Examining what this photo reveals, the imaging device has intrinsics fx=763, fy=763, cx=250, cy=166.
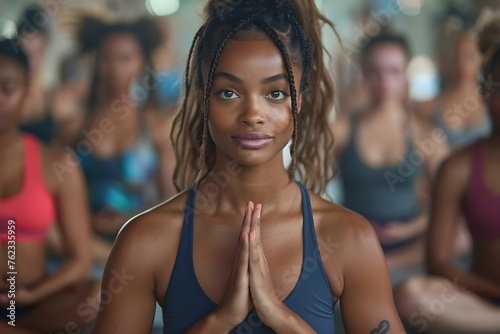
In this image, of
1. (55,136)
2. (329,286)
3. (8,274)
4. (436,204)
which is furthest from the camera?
(55,136)

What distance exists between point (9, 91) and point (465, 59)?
1.37 m

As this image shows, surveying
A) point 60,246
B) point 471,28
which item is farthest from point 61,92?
point 471,28

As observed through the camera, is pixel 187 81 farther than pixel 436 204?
No

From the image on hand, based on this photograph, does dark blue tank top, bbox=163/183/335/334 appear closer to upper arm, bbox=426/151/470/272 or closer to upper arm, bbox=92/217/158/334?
upper arm, bbox=92/217/158/334

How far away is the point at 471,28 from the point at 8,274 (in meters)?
1.55

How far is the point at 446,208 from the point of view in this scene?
2119 millimetres

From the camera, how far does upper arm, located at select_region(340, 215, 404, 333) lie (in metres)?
0.93

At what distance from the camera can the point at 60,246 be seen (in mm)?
2072

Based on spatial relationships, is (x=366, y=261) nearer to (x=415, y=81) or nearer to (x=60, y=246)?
(x=60, y=246)

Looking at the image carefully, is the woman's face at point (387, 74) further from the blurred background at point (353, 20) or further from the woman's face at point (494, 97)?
the woman's face at point (494, 97)

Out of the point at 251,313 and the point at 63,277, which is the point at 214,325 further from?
the point at 63,277

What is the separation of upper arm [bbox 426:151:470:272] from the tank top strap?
108cm

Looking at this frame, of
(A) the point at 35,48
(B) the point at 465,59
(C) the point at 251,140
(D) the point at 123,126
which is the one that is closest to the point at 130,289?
(C) the point at 251,140

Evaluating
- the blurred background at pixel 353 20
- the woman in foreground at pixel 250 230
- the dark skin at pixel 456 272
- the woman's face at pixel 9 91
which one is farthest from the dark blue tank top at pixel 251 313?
the blurred background at pixel 353 20
